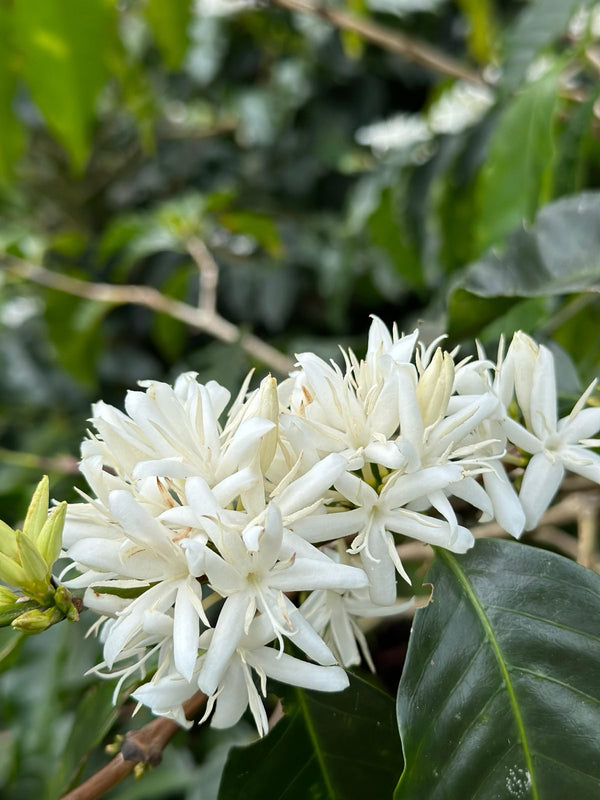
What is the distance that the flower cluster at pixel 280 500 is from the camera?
0.40m

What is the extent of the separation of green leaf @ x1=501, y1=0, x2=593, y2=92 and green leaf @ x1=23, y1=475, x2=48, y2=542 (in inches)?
37.3

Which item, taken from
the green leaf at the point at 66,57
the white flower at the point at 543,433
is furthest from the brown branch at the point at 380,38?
the white flower at the point at 543,433

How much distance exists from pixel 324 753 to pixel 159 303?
3.56 feet

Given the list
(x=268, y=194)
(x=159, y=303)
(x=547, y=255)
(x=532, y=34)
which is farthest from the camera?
(x=268, y=194)

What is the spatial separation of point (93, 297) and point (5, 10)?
1.92 ft

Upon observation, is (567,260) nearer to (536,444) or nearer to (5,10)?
(536,444)

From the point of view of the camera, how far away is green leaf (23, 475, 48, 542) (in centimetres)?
43

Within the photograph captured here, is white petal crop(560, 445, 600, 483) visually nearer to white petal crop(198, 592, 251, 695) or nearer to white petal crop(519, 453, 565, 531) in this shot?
white petal crop(519, 453, 565, 531)

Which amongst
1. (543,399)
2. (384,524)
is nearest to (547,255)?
(543,399)

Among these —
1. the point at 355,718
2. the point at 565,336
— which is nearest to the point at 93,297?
the point at 565,336

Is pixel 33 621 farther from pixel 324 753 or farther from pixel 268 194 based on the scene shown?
pixel 268 194

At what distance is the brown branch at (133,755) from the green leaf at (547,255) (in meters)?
0.43

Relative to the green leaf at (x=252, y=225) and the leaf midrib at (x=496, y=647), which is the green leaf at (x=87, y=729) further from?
the green leaf at (x=252, y=225)

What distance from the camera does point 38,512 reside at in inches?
17.0
